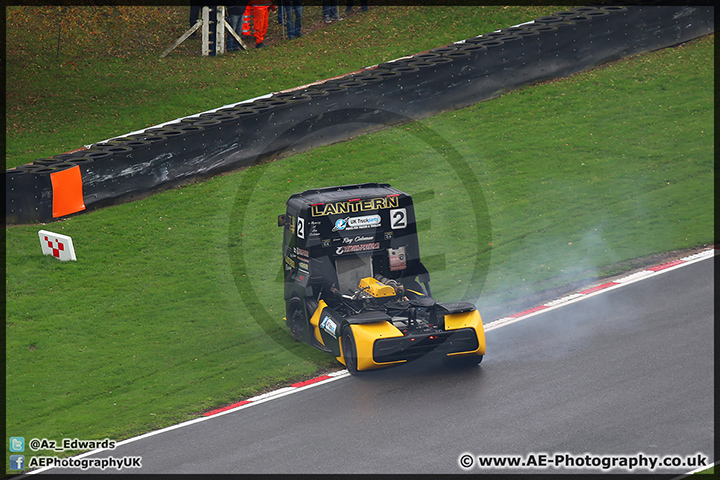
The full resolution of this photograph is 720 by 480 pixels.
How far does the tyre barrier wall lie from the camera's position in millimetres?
18656

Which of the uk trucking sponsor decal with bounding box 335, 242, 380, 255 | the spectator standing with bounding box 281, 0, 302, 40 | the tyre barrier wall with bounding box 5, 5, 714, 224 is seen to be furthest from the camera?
the spectator standing with bounding box 281, 0, 302, 40

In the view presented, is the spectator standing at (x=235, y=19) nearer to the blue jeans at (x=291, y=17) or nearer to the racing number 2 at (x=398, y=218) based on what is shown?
the blue jeans at (x=291, y=17)

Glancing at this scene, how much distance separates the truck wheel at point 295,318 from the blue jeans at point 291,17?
16.3 metres

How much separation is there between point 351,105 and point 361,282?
30.4 feet

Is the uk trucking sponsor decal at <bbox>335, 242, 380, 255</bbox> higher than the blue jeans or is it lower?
lower

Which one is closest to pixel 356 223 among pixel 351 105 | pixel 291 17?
pixel 351 105

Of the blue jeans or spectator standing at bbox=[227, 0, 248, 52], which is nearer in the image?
spectator standing at bbox=[227, 0, 248, 52]

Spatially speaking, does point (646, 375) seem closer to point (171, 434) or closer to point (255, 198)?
point (171, 434)

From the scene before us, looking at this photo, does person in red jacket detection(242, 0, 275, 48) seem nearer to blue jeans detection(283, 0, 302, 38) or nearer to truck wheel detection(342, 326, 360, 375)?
blue jeans detection(283, 0, 302, 38)

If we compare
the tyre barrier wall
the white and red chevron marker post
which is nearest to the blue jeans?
the tyre barrier wall

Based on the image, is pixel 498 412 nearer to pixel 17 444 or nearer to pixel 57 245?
pixel 17 444

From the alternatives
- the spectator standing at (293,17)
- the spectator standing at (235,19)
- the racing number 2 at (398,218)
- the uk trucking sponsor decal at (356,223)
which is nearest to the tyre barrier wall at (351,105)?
the spectator standing at (293,17)

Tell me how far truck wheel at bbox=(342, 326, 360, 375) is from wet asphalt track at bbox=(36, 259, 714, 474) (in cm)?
18

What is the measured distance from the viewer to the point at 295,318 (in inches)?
544
